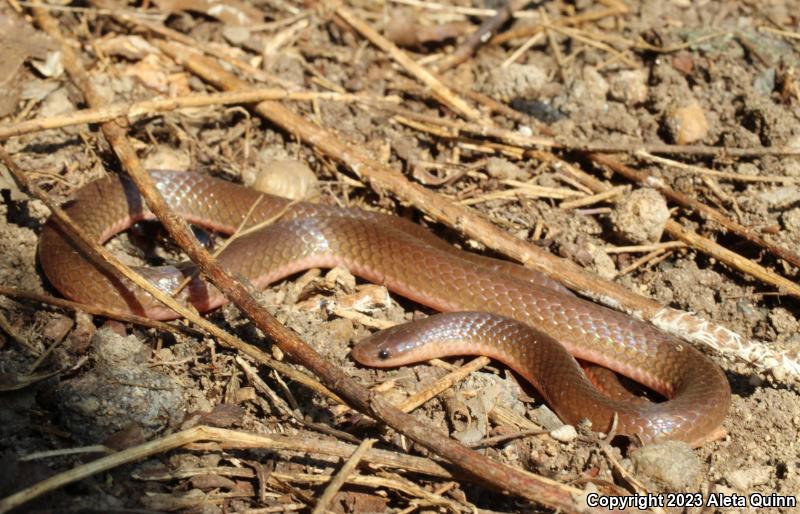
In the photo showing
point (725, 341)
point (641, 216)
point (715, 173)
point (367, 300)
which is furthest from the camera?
point (715, 173)

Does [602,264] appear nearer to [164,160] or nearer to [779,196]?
[779,196]

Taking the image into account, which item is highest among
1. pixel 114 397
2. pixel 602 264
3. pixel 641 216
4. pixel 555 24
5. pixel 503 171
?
pixel 555 24

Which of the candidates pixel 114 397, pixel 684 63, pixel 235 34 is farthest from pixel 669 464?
pixel 235 34

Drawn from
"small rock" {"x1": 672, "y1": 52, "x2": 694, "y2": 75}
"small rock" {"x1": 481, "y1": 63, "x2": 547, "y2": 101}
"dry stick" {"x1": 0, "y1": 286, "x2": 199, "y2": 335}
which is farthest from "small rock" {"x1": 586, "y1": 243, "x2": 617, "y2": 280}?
"dry stick" {"x1": 0, "y1": 286, "x2": 199, "y2": 335}

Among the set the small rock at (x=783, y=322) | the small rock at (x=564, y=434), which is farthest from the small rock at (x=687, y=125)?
the small rock at (x=564, y=434)

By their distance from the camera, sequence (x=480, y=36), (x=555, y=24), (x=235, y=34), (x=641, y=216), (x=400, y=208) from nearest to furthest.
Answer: (x=641, y=216), (x=400, y=208), (x=235, y=34), (x=480, y=36), (x=555, y=24)

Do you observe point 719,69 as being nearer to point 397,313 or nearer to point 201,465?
point 397,313

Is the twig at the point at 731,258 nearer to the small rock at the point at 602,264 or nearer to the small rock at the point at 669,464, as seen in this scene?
the small rock at the point at 602,264
